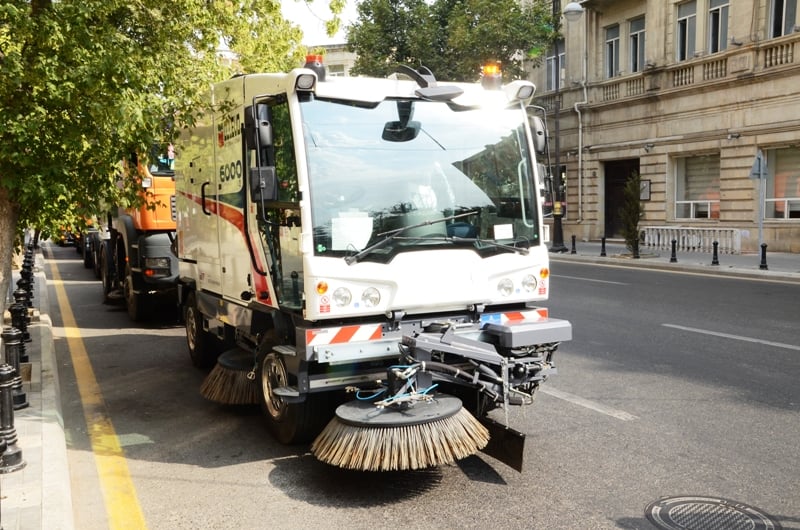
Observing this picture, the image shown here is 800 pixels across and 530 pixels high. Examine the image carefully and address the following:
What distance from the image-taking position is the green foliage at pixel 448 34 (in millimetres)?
27266

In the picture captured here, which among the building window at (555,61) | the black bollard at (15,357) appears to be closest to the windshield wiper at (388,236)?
the black bollard at (15,357)

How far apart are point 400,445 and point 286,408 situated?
1365 mm

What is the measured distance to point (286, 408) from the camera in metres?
5.62

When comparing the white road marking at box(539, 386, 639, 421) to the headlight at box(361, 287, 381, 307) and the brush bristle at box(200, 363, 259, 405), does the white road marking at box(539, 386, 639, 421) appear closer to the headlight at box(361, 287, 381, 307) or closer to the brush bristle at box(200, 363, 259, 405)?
the headlight at box(361, 287, 381, 307)

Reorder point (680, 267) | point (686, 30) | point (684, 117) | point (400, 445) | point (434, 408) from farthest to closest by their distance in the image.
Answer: point (686, 30)
point (684, 117)
point (680, 267)
point (434, 408)
point (400, 445)

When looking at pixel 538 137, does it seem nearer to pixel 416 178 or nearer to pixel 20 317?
pixel 416 178

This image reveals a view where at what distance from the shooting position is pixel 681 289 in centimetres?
1452

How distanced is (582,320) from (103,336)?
6.96m

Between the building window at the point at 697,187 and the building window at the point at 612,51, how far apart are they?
17.5ft

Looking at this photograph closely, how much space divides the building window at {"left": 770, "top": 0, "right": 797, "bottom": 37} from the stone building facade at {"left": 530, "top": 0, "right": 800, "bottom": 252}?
0.04 meters

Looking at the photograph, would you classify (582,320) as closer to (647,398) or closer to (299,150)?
(647,398)

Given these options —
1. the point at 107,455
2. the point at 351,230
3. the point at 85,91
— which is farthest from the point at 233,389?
the point at 85,91

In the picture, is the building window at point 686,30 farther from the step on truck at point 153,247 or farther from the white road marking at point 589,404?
the white road marking at point 589,404

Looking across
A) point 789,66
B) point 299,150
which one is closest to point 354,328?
point 299,150
